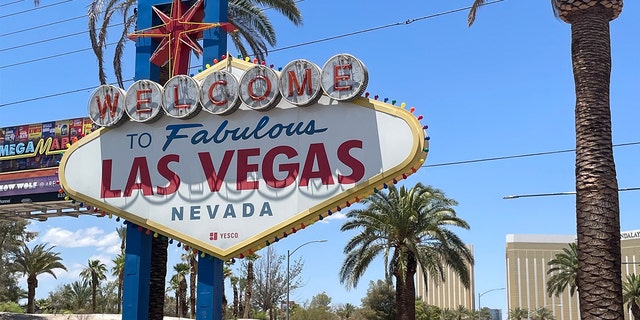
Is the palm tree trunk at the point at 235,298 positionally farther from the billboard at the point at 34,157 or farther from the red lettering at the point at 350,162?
the red lettering at the point at 350,162

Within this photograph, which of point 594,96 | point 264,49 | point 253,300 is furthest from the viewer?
point 253,300

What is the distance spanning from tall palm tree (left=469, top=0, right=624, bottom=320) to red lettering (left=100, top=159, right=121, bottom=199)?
32.9ft

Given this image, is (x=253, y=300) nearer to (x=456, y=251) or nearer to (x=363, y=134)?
(x=456, y=251)

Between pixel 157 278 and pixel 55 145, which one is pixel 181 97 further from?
pixel 55 145

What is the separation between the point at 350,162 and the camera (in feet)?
49.8

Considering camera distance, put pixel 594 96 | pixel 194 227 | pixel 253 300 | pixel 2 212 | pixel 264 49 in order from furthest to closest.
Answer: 1. pixel 253 300
2. pixel 2 212
3. pixel 264 49
4. pixel 194 227
5. pixel 594 96

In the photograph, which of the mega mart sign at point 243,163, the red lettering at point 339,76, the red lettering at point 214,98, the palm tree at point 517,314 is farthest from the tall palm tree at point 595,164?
the palm tree at point 517,314

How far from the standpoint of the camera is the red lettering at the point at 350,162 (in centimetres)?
1503

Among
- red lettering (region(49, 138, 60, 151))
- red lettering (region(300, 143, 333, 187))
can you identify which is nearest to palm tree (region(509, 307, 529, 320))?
red lettering (region(49, 138, 60, 151))

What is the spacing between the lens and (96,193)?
56.2 ft

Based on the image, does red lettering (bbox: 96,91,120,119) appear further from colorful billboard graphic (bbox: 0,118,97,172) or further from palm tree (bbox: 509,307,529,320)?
palm tree (bbox: 509,307,529,320)

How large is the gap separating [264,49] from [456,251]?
15689mm

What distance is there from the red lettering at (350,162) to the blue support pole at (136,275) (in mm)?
5027

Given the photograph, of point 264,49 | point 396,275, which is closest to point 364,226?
point 396,275
